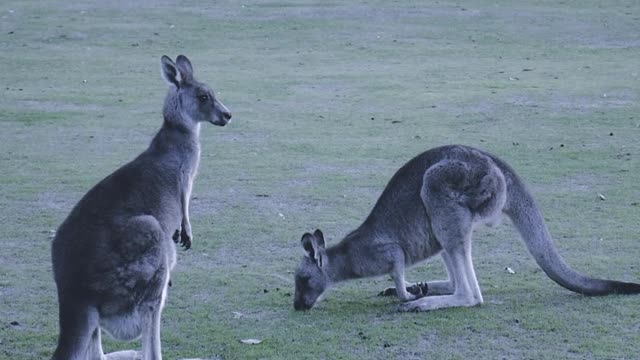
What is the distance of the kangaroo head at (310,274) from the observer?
6.74 m

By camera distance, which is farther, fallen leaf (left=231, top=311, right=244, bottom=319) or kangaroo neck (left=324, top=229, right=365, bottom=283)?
kangaroo neck (left=324, top=229, right=365, bottom=283)

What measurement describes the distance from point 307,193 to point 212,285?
2565 millimetres

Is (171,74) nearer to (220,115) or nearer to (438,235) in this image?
(220,115)

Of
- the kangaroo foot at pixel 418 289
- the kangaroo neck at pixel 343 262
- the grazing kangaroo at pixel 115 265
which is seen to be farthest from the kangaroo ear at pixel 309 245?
the grazing kangaroo at pixel 115 265

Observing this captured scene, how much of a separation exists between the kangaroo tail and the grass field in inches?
3.4

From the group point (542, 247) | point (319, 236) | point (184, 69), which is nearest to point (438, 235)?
point (542, 247)

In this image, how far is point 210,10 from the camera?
23.8m

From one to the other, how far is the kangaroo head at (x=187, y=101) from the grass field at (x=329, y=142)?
106cm

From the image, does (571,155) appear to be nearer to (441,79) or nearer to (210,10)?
(441,79)

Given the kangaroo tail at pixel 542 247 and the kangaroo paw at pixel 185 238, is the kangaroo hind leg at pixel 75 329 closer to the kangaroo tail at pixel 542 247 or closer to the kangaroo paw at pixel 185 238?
the kangaroo paw at pixel 185 238

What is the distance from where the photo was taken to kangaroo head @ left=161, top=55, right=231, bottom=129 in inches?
267

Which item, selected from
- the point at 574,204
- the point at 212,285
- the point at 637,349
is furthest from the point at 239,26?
the point at 637,349

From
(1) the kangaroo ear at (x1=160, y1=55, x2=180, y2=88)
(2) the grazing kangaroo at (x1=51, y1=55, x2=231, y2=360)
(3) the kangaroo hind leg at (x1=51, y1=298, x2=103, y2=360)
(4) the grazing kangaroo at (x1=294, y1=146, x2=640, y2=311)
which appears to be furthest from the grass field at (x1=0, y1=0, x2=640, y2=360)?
(1) the kangaroo ear at (x1=160, y1=55, x2=180, y2=88)

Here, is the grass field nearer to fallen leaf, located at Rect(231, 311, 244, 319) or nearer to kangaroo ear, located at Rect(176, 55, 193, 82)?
fallen leaf, located at Rect(231, 311, 244, 319)
